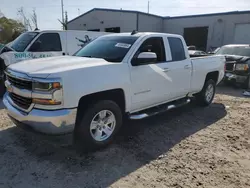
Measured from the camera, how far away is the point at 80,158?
3.60 m

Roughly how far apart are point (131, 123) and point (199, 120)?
1679 millimetres

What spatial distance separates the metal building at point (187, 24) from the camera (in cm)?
1970

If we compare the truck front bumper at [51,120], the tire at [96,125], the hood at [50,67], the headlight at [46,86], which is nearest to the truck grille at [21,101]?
the truck front bumper at [51,120]

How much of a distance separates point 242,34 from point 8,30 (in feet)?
75.7

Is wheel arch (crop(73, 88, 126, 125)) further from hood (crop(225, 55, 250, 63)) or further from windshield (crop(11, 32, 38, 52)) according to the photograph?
hood (crop(225, 55, 250, 63))

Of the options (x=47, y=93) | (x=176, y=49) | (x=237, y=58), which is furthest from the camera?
(x=237, y=58)

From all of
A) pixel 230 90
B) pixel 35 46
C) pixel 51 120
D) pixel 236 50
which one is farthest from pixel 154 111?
pixel 236 50

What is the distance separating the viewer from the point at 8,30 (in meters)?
24.6

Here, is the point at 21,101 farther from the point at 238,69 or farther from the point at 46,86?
the point at 238,69

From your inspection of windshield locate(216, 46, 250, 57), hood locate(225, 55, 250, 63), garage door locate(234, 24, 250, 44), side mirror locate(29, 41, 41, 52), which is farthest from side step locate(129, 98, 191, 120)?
garage door locate(234, 24, 250, 44)

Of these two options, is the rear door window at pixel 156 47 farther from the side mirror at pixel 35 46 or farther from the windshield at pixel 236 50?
the windshield at pixel 236 50

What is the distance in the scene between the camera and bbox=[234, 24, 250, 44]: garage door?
62.9 feet

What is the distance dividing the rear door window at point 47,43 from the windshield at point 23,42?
0.74 feet

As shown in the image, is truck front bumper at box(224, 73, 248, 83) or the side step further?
truck front bumper at box(224, 73, 248, 83)
